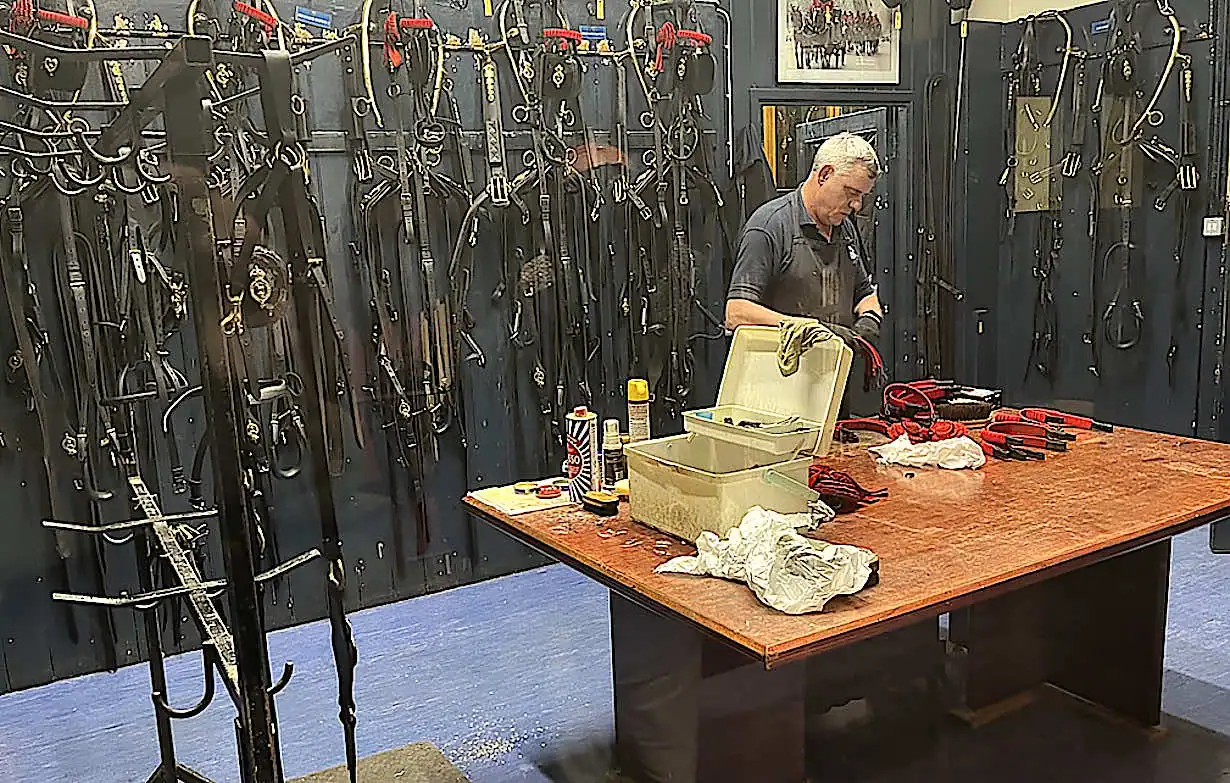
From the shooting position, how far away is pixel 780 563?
78.0 inches

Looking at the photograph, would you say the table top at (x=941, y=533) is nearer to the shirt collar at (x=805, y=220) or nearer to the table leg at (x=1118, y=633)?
the table leg at (x=1118, y=633)

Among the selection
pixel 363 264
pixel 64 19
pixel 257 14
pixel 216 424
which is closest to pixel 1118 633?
pixel 216 424

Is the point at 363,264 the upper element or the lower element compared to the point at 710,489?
upper

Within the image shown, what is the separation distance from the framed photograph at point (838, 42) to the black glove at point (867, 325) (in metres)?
1.42

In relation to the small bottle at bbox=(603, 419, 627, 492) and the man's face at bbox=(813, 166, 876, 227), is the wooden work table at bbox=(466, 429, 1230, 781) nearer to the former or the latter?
the small bottle at bbox=(603, 419, 627, 492)

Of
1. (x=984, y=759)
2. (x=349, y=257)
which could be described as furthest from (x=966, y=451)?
(x=349, y=257)

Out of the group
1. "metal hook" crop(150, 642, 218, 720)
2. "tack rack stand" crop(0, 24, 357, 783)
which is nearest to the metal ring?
"tack rack stand" crop(0, 24, 357, 783)

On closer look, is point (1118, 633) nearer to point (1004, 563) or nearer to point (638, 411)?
point (1004, 563)

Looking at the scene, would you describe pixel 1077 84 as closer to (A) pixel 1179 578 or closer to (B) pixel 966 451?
(A) pixel 1179 578

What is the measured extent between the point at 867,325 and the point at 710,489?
182 cm

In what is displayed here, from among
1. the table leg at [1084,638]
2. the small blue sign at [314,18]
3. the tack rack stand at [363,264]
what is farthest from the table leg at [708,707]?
the small blue sign at [314,18]

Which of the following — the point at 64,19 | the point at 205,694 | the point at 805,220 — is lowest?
the point at 205,694

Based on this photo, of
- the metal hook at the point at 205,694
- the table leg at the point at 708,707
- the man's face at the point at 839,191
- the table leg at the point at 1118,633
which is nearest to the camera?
the metal hook at the point at 205,694

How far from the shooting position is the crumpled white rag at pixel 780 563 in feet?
6.37
